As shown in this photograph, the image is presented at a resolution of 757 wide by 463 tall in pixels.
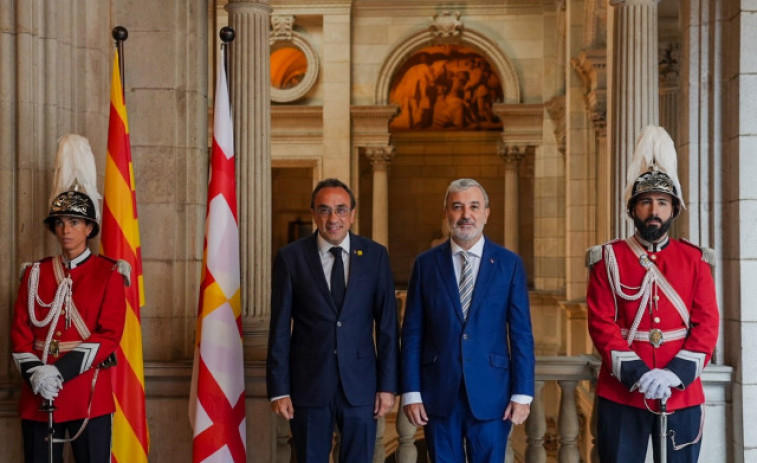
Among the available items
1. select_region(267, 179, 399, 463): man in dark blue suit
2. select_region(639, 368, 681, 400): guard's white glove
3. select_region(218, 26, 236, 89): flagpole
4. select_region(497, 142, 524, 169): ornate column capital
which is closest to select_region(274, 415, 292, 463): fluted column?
select_region(267, 179, 399, 463): man in dark blue suit

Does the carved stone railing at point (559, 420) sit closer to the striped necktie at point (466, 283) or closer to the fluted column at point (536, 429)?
the fluted column at point (536, 429)

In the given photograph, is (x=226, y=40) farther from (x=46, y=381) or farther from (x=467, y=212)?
(x=46, y=381)

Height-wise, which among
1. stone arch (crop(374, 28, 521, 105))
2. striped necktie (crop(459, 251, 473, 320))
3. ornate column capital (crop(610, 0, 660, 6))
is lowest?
striped necktie (crop(459, 251, 473, 320))

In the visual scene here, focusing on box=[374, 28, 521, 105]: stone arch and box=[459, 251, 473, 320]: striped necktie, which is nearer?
box=[459, 251, 473, 320]: striped necktie

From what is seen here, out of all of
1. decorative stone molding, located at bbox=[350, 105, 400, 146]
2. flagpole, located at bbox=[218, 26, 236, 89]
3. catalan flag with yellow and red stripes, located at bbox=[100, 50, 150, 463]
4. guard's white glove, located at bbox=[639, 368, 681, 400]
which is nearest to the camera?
guard's white glove, located at bbox=[639, 368, 681, 400]

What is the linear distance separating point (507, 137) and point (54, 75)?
11.6 m

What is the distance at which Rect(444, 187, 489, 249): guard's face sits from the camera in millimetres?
3809

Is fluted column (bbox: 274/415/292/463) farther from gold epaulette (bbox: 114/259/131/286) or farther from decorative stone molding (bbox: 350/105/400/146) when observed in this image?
decorative stone molding (bbox: 350/105/400/146)

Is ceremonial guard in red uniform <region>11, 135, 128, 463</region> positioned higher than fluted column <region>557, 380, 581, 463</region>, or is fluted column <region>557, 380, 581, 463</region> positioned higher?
ceremonial guard in red uniform <region>11, 135, 128, 463</region>

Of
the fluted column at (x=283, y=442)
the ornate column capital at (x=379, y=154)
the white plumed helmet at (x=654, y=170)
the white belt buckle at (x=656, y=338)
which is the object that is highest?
the ornate column capital at (x=379, y=154)

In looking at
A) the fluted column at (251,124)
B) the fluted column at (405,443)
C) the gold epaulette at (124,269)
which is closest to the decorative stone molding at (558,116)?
the fluted column at (251,124)

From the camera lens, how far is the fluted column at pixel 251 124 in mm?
5789

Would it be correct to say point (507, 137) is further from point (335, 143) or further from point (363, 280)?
point (363, 280)

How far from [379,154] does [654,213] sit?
1142cm
